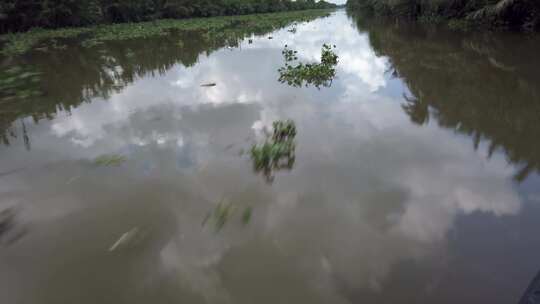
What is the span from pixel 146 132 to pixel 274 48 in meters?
13.8

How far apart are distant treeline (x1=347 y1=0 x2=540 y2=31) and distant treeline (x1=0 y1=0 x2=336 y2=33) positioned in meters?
35.1

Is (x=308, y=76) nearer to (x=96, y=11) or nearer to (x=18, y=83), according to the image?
(x=18, y=83)

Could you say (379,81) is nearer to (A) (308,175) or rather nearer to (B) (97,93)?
(A) (308,175)

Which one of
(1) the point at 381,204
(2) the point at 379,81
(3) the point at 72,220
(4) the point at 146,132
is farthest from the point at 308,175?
(2) the point at 379,81

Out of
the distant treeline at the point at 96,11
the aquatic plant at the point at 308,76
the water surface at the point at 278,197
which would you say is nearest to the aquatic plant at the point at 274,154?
the water surface at the point at 278,197

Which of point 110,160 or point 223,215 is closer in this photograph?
point 223,215

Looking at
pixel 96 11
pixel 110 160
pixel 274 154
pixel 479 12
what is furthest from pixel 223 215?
pixel 96 11

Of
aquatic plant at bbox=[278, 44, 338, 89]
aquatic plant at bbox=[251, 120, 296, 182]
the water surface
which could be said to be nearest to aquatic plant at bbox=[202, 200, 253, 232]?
the water surface

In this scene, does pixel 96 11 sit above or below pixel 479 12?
above

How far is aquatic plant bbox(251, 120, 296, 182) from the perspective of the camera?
5.52 m

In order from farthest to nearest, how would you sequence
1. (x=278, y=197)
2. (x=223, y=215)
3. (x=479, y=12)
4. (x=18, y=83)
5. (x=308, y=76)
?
(x=479, y=12) → (x=18, y=83) → (x=308, y=76) → (x=278, y=197) → (x=223, y=215)

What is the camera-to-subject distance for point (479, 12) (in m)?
19.4

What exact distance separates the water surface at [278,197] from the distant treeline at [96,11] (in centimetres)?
3155

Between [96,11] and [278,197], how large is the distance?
150 ft
